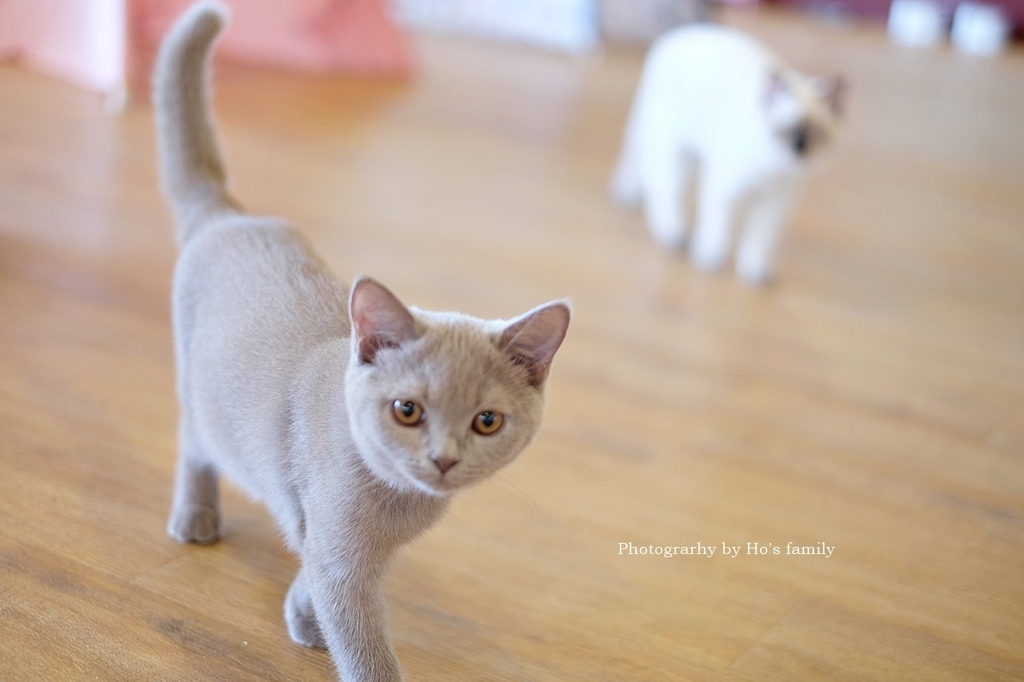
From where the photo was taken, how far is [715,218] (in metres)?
2.63

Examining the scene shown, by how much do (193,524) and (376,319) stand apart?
48 cm

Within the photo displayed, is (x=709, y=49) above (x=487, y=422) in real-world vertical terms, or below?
above

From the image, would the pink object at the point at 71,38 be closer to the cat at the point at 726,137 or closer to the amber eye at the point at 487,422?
the cat at the point at 726,137

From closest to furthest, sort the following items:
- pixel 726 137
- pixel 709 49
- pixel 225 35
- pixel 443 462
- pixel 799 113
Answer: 1. pixel 443 462
2. pixel 799 113
3. pixel 726 137
4. pixel 709 49
5. pixel 225 35

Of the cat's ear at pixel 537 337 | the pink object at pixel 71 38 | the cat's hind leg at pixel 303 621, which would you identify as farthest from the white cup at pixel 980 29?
the cat's hind leg at pixel 303 621

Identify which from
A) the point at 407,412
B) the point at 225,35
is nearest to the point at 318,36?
the point at 225,35

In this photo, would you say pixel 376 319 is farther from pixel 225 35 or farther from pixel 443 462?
pixel 225 35

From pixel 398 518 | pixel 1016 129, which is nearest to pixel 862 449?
pixel 398 518

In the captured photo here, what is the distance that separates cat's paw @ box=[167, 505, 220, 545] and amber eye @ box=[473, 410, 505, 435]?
1.61ft

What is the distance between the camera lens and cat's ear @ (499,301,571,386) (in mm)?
1007

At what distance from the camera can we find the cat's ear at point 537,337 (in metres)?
1.01

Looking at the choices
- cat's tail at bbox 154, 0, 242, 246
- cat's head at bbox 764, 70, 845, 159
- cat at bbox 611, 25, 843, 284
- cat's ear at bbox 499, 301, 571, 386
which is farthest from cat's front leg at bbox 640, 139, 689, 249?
cat's ear at bbox 499, 301, 571, 386

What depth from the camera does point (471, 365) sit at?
99cm

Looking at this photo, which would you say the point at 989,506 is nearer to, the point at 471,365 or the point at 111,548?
the point at 471,365
